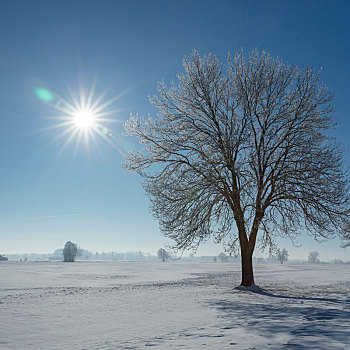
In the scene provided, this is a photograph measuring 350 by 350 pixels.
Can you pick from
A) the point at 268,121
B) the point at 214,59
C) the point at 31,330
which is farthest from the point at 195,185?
the point at 31,330

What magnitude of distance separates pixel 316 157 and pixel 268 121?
331cm

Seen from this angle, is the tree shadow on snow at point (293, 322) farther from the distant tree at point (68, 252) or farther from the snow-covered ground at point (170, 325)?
the distant tree at point (68, 252)

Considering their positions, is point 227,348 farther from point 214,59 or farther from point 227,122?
point 214,59

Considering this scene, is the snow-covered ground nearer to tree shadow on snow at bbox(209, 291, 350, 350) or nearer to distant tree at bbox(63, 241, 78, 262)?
tree shadow on snow at bbox(209, 291, 350, 350)

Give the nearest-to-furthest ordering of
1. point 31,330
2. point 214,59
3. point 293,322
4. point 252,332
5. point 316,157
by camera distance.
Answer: point 252,332 → point 31,330 → point 293,322 → point 316,157 → point 214,59

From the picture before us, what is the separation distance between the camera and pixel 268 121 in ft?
58.3

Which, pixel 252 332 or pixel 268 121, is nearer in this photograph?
pixel 252 332

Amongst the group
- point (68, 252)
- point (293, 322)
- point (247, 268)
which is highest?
point (68, 252)

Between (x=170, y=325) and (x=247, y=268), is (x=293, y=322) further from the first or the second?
(x=247, y=268)

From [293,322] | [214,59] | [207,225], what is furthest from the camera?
[214,59]

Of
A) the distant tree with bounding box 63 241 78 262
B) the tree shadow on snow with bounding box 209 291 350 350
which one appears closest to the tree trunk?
the tree shadow on snow with bounding box 209 291 350 350

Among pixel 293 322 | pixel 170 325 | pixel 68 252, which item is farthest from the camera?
pixel 68 252

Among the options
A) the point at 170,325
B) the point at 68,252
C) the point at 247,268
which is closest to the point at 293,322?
the point at 170,325

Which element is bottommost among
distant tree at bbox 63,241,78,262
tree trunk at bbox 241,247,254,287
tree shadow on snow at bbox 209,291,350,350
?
tree shadow on snow at bbox 209,291,350,350
